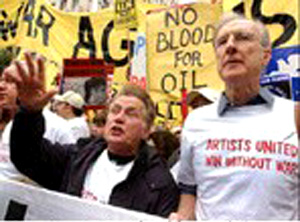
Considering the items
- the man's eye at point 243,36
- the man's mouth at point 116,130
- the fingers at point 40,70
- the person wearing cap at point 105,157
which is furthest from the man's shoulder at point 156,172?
the man's eye at point 243,36

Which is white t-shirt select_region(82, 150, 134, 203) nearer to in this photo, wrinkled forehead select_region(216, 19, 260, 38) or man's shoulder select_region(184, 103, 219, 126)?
man's shoulder select_region(184, 103, 219, 126)

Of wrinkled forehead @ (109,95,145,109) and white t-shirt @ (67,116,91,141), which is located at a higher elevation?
wrinkled forehead @ (109,95,145,109)

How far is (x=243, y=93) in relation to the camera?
6.72ft

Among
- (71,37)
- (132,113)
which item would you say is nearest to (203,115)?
(132,113)

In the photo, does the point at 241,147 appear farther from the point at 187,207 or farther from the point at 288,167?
the point at 187,207

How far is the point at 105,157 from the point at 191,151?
553 millimetres

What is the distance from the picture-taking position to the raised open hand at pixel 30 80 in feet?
7.43

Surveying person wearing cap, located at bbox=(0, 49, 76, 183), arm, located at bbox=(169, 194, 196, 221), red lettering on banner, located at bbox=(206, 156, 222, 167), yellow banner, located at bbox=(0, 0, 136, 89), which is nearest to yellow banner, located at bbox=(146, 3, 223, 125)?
yellow banner, located at bbox=(0, 0, 136, 89)

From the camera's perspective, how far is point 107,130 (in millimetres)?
2502

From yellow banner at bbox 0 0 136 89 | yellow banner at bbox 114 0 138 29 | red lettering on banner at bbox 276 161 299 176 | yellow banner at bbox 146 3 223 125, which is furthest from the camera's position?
yellow banner at bbox 0 0 136 89

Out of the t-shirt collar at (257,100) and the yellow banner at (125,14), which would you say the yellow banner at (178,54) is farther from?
the t-shirt collar at (257,100)

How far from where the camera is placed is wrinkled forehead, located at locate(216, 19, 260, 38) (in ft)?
6.80

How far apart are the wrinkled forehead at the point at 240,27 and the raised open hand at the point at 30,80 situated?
705mm

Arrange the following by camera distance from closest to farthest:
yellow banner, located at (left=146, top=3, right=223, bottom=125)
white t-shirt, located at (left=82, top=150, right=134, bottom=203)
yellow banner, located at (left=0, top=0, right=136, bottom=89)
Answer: white t-shirt, located at (left=82, top=150, right=134, bottom=203) → yellow banner, located at (left=146, top=3, right=223, bottom=125) → yellow banner, located at (left=0, top=0, right=136, bottom=89)
